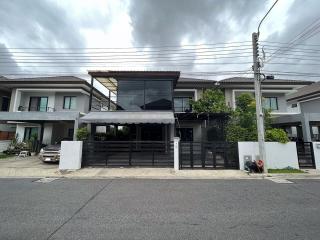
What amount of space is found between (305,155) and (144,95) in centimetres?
1211

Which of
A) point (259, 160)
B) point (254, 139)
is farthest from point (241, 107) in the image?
point (259, 160)

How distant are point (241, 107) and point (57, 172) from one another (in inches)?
549

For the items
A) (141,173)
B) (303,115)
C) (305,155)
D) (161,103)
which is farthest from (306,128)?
(141,173)

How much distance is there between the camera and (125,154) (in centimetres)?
1251

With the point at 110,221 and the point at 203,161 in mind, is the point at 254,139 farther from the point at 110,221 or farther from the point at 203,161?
the point at 110,221

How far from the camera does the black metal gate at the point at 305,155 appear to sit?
1211 centimetres

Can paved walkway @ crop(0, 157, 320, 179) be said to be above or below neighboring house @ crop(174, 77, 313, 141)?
below

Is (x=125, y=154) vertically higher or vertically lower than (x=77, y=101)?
lower

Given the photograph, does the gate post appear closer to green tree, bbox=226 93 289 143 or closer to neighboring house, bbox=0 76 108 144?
green tree, bbox=226 93 289 143

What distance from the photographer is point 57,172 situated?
11133 mm

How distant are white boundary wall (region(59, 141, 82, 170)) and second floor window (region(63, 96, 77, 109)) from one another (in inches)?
451

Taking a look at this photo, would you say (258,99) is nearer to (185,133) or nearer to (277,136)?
(277,136)

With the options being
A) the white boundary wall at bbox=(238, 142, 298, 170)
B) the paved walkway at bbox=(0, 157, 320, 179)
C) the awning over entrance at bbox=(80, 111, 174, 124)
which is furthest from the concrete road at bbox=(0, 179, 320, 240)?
the awning over entrance at bbox=(80, 111, 174, 124)

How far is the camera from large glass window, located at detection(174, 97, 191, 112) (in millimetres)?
21375
